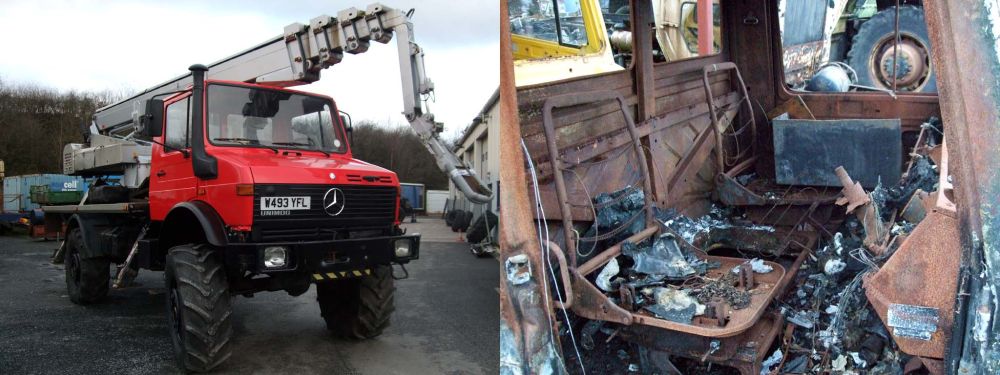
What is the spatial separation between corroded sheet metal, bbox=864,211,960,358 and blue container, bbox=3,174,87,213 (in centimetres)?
1960

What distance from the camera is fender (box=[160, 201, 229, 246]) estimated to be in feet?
13.7

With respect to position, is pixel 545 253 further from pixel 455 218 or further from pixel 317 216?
pixel 455 218

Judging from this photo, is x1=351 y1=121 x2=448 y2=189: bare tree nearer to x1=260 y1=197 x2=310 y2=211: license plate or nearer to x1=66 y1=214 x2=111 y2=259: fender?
x1=66 y1=214 x2=111 y2=259: fender

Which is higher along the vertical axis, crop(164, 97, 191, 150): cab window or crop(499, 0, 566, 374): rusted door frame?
crop(164, 97, 191, 150): cab window

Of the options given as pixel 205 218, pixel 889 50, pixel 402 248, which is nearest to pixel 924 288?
pixel 402 248

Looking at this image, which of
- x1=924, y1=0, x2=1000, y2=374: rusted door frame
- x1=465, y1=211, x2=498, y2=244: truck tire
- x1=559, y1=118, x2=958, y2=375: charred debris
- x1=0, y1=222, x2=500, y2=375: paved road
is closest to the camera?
x1=924, y1=0, x2=1000, y2=374: rusted door frame

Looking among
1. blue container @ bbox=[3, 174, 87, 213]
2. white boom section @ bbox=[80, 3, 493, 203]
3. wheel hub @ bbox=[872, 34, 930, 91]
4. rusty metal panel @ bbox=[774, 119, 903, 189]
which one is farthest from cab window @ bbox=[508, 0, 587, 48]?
blue container @ bbox=[3, 174, 87, 213]

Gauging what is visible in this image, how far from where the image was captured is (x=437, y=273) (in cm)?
944

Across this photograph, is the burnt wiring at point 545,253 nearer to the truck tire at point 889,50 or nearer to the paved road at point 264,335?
the paved road at point 264,335

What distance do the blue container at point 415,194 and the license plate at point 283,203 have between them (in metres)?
21.3

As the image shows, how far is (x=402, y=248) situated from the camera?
15.7 ft

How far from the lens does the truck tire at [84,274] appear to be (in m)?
6.54

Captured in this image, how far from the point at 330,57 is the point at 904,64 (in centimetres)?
566

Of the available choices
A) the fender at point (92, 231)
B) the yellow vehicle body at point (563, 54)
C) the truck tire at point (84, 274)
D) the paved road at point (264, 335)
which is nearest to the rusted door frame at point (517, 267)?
the yellow vehicle body at point (563, 54)
